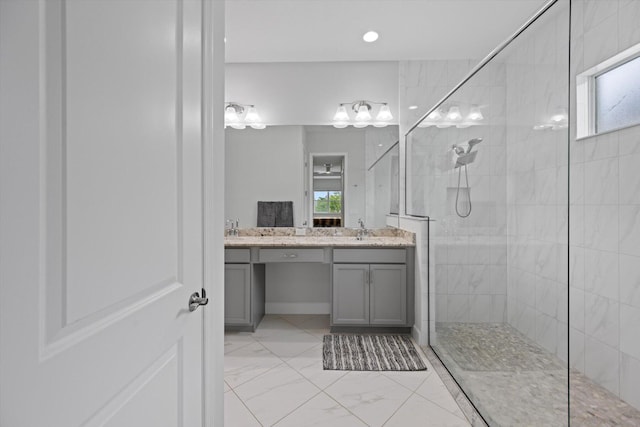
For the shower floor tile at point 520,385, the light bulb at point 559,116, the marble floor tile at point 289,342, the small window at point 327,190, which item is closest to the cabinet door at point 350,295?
the marble floor tile at point 289,342

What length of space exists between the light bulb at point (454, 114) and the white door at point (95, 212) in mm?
1770

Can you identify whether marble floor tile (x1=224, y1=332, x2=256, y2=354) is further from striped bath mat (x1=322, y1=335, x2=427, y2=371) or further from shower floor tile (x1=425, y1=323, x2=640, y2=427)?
shower floor tile (x1=425, y1=323, x2=640, y2=427)

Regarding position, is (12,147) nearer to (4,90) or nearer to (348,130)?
(4,90)

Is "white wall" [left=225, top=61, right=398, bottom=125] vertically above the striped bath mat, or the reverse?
"white wall" [left=225, top=61, right=398, bottom=125]

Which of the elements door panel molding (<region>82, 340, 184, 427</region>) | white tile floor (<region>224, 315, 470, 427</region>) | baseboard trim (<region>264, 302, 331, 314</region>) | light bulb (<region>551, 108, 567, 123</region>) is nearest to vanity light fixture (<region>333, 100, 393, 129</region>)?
baseboard trim (<region>264, 302, 331, 314</region>)

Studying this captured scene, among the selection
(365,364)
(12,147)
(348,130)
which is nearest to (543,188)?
(365,364)

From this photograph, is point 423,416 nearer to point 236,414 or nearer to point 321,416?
point 321,416

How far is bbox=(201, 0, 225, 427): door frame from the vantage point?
1.05m

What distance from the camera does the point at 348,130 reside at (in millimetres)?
3289

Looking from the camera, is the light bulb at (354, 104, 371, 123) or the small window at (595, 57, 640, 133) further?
the light bulb at (354, 104, 371, 123)

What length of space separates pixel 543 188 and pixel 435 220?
40.3 inches

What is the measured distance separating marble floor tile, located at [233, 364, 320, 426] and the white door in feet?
3.02

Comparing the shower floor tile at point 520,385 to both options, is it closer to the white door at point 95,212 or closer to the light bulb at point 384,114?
the white door at point 95,212

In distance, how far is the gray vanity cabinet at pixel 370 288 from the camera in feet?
9.01
